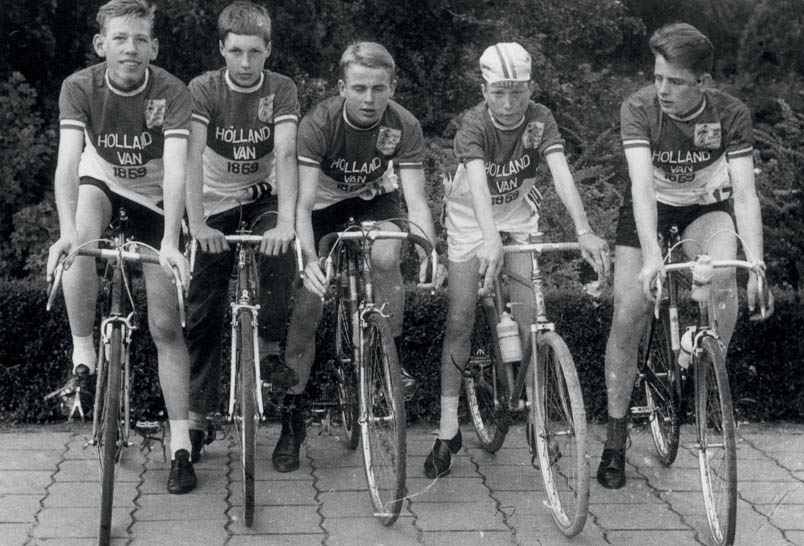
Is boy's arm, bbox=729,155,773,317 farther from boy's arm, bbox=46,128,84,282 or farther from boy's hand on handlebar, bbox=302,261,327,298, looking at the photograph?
boy's arm, bbox=46,128,84,282

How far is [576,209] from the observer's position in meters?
5.19

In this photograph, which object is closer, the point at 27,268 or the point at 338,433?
the point at 338,433

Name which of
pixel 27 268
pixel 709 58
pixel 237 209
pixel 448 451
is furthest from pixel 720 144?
pixel 27 268

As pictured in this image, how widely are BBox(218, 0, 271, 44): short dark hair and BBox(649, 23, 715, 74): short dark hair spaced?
1676 millimetres

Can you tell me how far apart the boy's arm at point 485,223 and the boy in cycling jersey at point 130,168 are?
1.23 metres

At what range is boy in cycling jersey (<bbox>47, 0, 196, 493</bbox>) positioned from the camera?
5.02 metres

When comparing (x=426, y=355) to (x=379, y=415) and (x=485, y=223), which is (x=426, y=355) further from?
(x=485, y=223)

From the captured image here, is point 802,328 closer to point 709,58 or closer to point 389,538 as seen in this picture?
point 709,58

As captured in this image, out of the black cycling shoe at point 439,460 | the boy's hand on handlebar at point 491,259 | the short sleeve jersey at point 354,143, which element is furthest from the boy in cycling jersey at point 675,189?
the short sleeve jersey at point 354,143

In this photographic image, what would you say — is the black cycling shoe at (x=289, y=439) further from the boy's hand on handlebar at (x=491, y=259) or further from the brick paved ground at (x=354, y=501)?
the boy's hand on handlebar at (x=491, y=259)

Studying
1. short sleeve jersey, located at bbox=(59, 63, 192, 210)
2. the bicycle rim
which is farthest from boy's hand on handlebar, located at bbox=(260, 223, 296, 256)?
short sleeve jersey, located at bbox=(59, 63, 192, 210)

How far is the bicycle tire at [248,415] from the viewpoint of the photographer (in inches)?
191

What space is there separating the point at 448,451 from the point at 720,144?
5.99ft

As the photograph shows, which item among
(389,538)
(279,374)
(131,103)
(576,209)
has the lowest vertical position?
(389,538)
